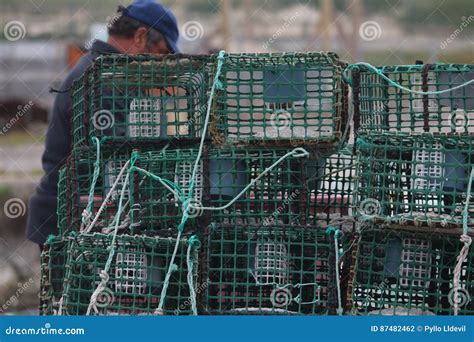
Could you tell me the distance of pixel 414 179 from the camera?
352 centimetres

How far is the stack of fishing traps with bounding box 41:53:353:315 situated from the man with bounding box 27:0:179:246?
85cm

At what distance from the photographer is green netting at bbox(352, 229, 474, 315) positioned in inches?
139

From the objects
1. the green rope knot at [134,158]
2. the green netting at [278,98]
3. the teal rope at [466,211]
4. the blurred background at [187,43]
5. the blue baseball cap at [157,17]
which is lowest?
the teal rope at [466,211]

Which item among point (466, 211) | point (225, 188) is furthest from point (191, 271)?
point (466, 211)

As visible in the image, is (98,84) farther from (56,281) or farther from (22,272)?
(22,272)

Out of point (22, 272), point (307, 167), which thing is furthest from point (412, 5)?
point (307, 167)

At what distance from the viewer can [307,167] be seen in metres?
3.83

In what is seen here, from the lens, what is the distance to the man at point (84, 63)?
15.6 ft

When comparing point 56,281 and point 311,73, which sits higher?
point 311,73

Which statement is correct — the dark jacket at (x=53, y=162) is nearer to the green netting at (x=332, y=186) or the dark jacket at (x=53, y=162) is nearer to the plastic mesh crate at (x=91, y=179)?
the plastic mesh crate at (x=91, y=179)

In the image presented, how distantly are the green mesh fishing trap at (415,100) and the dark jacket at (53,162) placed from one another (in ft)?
5.14

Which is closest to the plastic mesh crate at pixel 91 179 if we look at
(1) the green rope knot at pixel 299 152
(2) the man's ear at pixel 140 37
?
(1) the green rope knot at pixel 299 152

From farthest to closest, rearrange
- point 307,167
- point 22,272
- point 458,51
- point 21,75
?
point 21,75 < point 458,51 < point 22,272 < point 307,167

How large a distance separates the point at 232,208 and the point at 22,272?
3.85m
